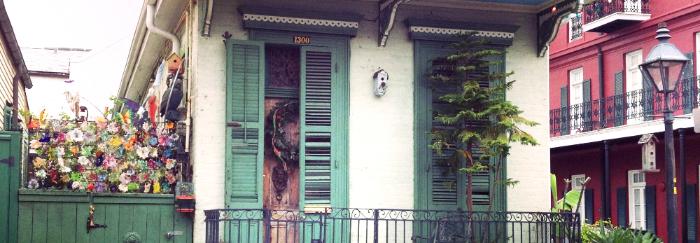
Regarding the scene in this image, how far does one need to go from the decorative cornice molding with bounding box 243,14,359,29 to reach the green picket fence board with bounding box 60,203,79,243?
2854mm

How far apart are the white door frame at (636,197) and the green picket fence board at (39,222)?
15.7 meters

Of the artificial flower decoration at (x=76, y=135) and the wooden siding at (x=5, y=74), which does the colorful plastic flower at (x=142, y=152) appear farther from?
the wooden siding at (x=5, y=74)

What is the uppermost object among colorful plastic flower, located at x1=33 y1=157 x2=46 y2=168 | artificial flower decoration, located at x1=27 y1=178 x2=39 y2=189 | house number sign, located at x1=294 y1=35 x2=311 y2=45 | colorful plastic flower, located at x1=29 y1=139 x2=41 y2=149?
house number sign, located at x1=294 y1=35 x2=311 y2=45

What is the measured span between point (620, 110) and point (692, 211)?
325 cm

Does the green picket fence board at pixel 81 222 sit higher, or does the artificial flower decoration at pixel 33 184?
the artificial flower decoration at pixel 33 184

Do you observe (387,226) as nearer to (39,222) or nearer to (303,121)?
(303,121)

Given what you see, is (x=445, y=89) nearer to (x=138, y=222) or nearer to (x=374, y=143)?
(x=374, y=143)

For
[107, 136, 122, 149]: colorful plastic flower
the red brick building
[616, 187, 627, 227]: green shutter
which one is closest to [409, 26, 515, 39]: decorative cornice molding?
[107, 136, 122, 149]: colorful plastic flower

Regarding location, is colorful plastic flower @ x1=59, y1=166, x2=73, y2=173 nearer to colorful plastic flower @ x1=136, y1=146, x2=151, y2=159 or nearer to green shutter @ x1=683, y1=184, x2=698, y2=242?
colorful plastic flower @ x1=136, y1=146, x2=151, y2=159

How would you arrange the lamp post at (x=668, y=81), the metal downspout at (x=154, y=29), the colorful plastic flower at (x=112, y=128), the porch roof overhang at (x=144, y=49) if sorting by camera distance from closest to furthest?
the lamp post at (x=668, y=81), the colorful plastic flower at (x=112, y=128), the porch roof overhang at (x=144, y=49), the metal downspout at (x=154, y=29)

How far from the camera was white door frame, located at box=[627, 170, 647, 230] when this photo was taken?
2288 centimetres

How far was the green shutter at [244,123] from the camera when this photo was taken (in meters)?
10.9

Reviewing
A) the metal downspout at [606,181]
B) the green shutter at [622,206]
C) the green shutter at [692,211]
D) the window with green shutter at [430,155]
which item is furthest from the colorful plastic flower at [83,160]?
the green shutter at [622,206]

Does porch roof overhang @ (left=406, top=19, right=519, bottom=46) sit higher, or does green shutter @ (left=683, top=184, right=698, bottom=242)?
porch roof overhang @ (left=406, top=19, right=519, bottom=46)
